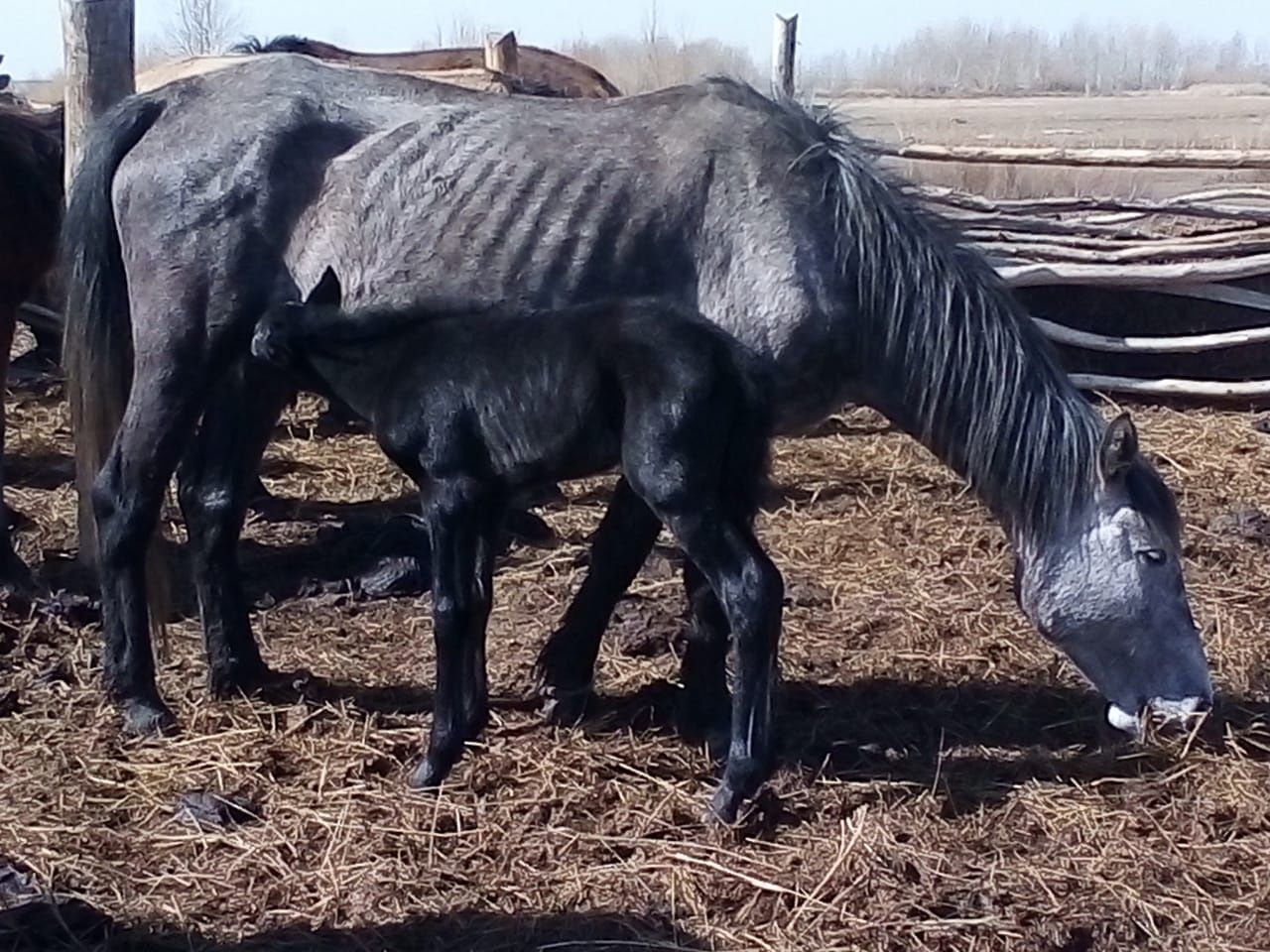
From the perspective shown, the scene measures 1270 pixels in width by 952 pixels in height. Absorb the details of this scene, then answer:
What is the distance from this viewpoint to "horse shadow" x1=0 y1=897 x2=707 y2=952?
3326 mm

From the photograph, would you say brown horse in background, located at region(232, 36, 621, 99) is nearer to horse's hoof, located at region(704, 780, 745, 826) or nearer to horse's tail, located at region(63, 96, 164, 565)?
horse's tail, located at region(63, 96, 164, 565)

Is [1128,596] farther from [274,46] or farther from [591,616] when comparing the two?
[274,46]

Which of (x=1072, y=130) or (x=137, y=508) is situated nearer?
(x=137, y=508)

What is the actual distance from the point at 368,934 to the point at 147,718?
4.92 ft

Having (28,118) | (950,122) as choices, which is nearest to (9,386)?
(28,118)

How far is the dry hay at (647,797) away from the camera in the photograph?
3506 mm

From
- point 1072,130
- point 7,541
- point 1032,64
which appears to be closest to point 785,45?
point 7,541

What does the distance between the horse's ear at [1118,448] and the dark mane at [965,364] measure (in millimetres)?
68

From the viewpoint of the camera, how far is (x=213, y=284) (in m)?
4.61

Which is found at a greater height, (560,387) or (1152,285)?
(560,387)

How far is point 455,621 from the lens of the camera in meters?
4.12

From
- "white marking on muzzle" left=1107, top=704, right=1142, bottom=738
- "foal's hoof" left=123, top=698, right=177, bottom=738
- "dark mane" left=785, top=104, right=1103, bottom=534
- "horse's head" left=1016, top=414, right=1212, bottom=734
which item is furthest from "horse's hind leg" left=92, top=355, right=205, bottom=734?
"white marking on muzzle" left=1107, top=704, right=1142, bottom=738

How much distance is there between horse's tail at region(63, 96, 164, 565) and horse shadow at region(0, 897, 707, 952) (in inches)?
76.8

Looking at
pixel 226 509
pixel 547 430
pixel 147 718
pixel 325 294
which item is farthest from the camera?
pixel 226 509
